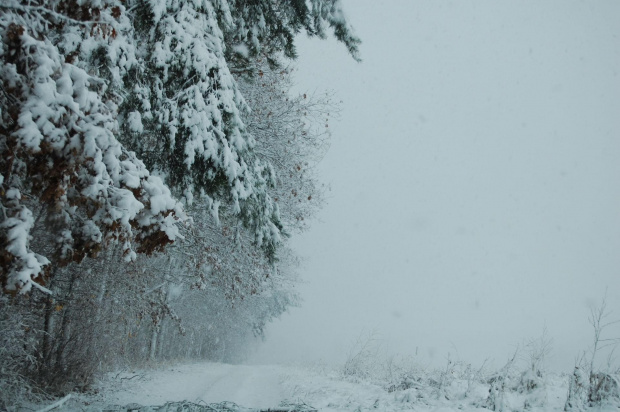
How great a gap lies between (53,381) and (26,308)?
1.37 metres

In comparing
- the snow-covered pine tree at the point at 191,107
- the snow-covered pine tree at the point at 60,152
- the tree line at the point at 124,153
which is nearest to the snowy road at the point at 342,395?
the tree line at the point at 124,153

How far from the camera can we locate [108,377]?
8.22 m

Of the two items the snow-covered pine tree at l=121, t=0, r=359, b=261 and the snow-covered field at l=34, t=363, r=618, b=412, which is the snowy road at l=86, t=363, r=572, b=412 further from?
the snow-covered pine tree at l=121, t=0, r=359, b=261

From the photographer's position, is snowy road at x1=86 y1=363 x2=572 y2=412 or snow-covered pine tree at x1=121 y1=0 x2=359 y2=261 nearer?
snow-covered pine tree at x1=121 y1=0 x2=359 y2=261

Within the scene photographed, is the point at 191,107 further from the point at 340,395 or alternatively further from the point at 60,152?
the point at 340,395

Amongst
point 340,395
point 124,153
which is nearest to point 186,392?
point 340,395

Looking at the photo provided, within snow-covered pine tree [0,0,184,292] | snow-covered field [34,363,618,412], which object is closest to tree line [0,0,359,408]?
snow-covered pine tree [0,0,184,292]

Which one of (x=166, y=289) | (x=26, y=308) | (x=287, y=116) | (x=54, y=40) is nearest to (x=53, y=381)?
(x=26, y=308)

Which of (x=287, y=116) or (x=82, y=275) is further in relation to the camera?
(x=287, y=116)

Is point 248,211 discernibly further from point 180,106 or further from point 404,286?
point 404,286

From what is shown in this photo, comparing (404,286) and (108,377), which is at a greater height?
(404,286)

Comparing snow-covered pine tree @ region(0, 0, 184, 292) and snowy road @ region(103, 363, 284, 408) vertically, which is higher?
snow-covered pine tree @ region(0, 0, 184, 292)

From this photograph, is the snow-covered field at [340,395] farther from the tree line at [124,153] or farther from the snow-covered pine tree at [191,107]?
the snow-covered pine tree at [191,107]

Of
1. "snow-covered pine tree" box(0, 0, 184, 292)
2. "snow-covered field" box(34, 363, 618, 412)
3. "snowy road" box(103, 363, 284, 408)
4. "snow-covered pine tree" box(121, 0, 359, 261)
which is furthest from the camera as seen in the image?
"snowy road" box(103, 363, 284, 408)
